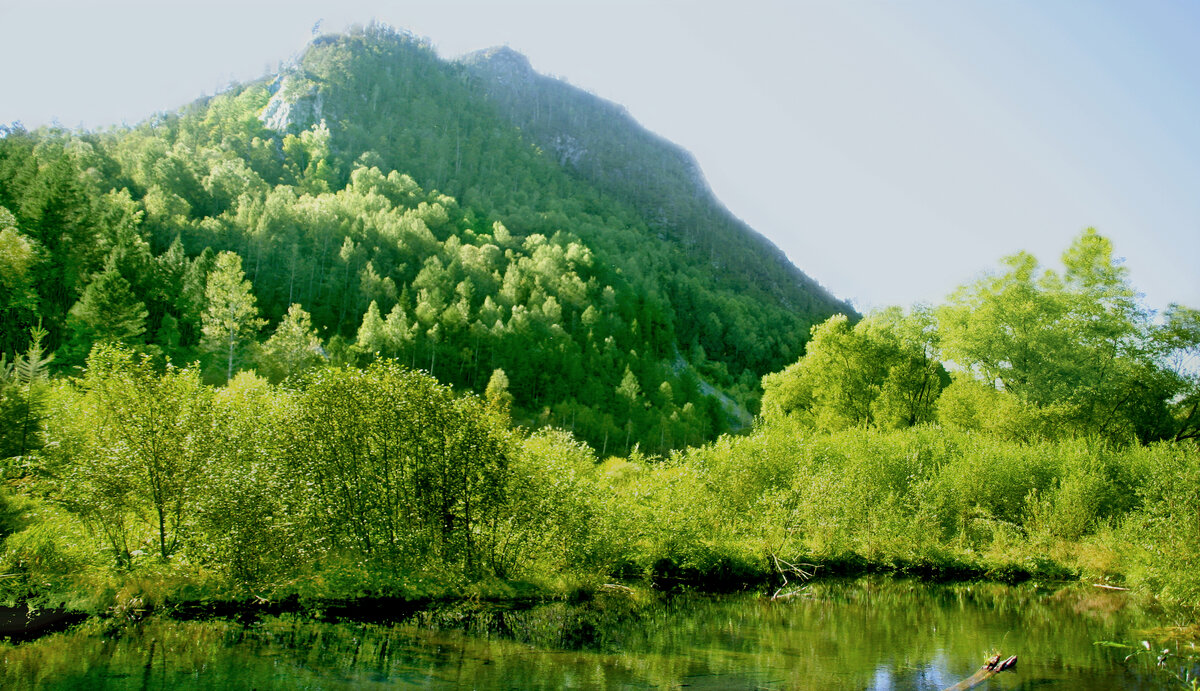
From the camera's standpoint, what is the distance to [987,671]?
18.9 m

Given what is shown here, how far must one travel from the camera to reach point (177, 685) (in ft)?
53.6

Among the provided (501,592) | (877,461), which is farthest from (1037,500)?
(501,592)

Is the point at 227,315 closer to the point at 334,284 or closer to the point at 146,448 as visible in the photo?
the point at 334,284

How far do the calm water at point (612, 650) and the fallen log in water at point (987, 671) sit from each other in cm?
25

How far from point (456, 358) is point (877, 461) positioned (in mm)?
74094

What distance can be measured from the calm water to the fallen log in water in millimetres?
250

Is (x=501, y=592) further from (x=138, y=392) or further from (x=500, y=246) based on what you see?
(x=500, y=246)

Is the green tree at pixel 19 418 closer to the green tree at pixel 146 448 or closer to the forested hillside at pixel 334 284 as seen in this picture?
the green tree at pixel 146 448

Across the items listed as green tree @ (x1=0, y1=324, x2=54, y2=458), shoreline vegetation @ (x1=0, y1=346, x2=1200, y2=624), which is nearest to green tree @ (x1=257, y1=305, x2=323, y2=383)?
shoreline vegetation @ (x1=0, y1=346, x2=1200, y2=624)

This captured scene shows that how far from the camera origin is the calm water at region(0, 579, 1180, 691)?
696 inches

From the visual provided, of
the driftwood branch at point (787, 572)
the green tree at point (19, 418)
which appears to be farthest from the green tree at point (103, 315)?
the driftwood branch at point (787, 572)

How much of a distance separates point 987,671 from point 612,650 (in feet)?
34.3

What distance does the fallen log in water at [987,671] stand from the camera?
18.1m

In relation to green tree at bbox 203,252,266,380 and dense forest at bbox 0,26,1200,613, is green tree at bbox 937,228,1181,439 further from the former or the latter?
green tree at bbox 203,252,266,380
